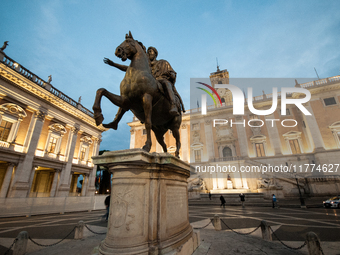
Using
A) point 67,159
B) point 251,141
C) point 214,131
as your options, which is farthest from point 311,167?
point 67,159

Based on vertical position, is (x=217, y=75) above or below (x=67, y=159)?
above

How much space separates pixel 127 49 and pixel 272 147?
28569 millimetres

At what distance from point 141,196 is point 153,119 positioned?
1.78 m

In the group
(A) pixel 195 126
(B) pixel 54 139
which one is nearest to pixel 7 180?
(B) pixel 54 139

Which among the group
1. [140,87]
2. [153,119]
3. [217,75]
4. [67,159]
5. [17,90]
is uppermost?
[217,75]

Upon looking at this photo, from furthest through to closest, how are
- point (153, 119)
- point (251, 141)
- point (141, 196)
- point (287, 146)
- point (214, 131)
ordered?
1. point (214, 131)
2. point (251, 141)
3. point (287, 146)
4. point (153, 119)
5. point (141, 196)

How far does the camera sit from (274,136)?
1030 inches

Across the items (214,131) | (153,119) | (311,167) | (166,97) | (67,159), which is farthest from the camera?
(214,131)

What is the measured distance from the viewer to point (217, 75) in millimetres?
41750

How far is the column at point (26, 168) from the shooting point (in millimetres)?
13853

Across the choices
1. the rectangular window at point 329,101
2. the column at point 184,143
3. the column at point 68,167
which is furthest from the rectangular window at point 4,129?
the rectangular window at point 329,101

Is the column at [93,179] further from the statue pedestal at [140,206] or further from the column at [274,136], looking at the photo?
the column at [274,136]

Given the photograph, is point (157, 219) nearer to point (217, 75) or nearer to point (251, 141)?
point (251, 141)

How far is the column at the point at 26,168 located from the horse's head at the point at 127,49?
56.3ft
